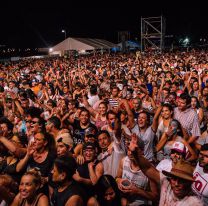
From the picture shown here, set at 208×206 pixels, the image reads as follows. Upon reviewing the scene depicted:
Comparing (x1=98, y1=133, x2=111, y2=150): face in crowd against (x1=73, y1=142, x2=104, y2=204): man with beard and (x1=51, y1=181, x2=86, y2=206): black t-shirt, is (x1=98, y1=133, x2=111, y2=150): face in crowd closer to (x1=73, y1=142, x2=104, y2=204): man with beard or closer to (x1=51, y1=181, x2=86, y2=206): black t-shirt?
(x1=73, y1=142, x2=104, y2=204): man with beard

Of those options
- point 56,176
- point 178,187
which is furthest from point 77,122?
point 178,187

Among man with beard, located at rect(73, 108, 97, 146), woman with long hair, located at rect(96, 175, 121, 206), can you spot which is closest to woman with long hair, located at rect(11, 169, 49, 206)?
woman with long hair, located at rect(96, 175, 121, 206)

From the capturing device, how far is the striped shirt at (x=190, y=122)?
474 cm

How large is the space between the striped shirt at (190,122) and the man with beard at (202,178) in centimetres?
159

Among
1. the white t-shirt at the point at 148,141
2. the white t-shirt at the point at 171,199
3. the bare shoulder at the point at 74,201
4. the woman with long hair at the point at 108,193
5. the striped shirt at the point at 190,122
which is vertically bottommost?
the woman with long hair at the point at 108,193

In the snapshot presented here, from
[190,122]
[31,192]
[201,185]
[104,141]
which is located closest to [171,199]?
[201,185]

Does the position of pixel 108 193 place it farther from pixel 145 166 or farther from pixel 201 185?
pixel 201 185

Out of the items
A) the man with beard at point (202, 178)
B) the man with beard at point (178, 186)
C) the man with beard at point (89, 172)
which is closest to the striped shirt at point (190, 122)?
the man with beard at point (202, 178)

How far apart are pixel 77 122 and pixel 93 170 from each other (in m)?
2.13

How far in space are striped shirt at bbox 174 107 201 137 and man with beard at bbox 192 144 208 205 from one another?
1585 millimetres

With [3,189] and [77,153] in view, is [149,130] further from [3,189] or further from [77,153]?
[3,189]

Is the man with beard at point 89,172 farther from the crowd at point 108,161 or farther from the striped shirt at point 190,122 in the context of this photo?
the striped shirt at point 190,122

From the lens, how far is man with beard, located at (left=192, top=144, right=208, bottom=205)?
9.47 ft

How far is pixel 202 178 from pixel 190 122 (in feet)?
6.45
